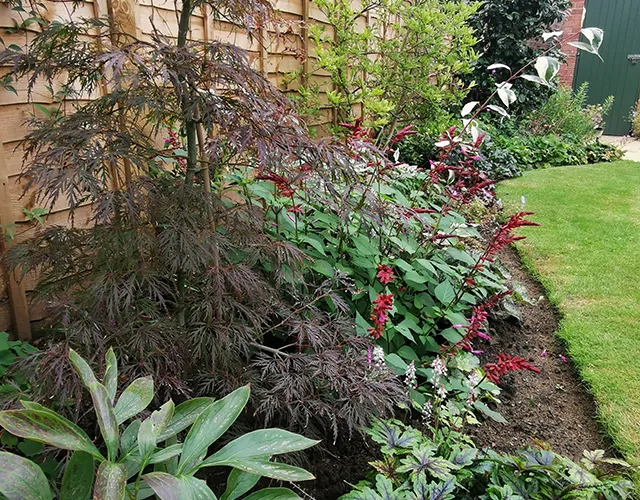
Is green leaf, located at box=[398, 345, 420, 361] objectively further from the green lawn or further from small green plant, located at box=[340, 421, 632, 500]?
the green lawn

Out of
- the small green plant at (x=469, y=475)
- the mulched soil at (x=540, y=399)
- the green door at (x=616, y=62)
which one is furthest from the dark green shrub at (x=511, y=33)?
the small green plant at (x=469, y=475)

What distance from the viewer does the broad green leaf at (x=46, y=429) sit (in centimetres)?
84

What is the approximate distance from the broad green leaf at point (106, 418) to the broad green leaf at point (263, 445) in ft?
0.63

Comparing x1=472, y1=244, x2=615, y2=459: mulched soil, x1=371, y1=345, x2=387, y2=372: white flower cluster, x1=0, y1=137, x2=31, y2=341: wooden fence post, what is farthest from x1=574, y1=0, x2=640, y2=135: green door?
x1=0, y1=137, x2=31, y2=341: wooden fence post

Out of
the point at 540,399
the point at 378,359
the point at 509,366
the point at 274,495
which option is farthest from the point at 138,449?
the point at 540,399

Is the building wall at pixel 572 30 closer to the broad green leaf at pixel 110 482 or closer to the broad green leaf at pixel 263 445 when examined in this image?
the broad green leaf at pixel 263 445

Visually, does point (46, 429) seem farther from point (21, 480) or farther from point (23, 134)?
point (23, 134)

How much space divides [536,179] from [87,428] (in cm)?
541

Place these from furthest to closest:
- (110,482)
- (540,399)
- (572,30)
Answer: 1. (572,30)
2. (540,399)
3. (110,482)

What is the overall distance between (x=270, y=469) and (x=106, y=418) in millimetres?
322

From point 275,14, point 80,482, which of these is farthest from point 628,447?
point 275,14

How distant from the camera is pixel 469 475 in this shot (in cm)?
146

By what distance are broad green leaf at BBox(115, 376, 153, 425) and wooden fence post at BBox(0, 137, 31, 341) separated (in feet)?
3.31

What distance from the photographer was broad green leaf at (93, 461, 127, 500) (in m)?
0.81
